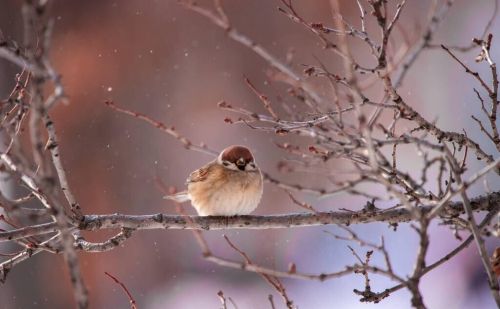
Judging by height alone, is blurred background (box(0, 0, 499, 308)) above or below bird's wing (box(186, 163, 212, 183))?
above

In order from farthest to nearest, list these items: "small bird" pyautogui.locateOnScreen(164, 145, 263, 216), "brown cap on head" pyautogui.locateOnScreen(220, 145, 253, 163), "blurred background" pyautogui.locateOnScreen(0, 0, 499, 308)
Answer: "blurred background" pyautogui.locateOnScreen(0, 0, 499, 308), "brown cap on head" pyautogui.locateOnScreen(220, 145, 253, 163), "small bird" pyautogui.locateOnScreen(164, 145, 263, 216)

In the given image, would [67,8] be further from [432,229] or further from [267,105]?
[267,105]

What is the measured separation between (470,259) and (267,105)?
158 inches

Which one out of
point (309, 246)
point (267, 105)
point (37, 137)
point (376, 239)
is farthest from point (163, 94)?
point (37, 137)

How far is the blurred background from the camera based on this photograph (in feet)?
21.0

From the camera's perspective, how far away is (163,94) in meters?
7.27

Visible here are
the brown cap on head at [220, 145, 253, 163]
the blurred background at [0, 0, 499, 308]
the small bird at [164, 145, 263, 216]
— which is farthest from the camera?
the blurred background at [0, 0, 499, 308]

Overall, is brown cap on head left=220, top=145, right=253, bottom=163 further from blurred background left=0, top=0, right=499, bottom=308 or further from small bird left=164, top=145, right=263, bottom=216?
blurred background left=0, top=0, right=499, bottom=308

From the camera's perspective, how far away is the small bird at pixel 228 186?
331cm

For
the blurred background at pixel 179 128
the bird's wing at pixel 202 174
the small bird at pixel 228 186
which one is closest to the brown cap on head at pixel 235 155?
the small bird at pixel 228 186

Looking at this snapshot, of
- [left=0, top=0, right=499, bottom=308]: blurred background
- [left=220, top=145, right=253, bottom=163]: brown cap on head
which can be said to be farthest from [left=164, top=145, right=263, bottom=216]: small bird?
[left=0, top=0, right=499, bottom=308]: blurred background

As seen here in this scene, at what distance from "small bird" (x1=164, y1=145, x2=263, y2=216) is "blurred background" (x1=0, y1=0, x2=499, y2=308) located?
9.07 feet

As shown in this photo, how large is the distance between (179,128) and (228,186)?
12.2 feet

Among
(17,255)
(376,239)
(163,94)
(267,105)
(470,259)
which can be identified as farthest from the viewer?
(163,94)
